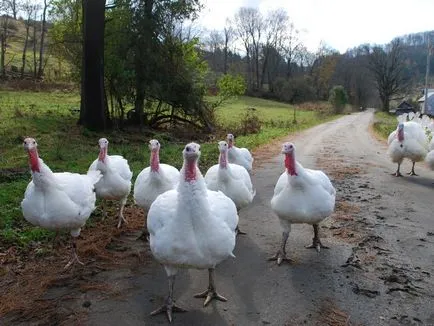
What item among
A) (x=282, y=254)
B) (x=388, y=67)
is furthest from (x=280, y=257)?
(x=388, y=67)

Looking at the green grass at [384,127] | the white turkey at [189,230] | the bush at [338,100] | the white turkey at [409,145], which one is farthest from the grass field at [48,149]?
the bush at [338,100]

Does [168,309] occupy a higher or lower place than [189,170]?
lower

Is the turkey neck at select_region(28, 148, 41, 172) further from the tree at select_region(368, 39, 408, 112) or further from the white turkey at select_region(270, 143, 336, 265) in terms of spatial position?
the tree at select_region(368, 39, 408, 112)

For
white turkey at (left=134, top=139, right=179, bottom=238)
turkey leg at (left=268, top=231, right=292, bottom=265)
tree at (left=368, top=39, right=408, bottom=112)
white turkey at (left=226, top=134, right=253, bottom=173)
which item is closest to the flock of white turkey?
white turkey at (left=226, top=134, right=253, bottom=173)

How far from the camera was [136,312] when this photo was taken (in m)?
5.32

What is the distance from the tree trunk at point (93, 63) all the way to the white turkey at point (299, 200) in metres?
13.8

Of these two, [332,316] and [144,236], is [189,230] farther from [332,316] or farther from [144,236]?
[144,236]

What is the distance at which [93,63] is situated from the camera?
1875 centimetres

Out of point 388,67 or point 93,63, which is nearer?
point 93,63

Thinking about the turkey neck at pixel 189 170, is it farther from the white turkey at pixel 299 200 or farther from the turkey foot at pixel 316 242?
the turkey foot at pixel 316 242

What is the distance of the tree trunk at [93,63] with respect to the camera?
18.7 meters

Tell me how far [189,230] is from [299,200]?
2.27m

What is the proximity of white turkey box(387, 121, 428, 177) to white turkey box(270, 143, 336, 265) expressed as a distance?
303 inches

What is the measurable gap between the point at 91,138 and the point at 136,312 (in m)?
13.7
